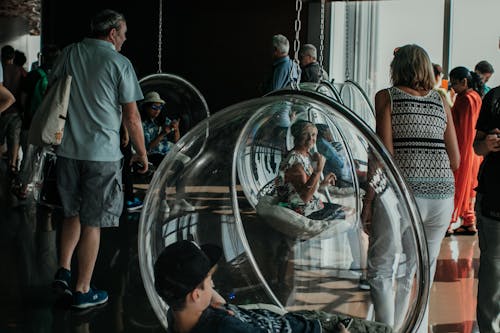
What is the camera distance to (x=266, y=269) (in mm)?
2703

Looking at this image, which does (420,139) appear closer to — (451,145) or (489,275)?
(451,145)

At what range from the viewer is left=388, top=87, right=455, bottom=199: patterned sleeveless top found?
328cm

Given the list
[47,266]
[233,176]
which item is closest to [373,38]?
[47,266]

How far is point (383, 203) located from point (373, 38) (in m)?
8.61

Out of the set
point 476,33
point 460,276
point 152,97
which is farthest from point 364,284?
A: point 476,33

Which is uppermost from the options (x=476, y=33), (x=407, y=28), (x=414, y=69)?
(x=407, y=28)

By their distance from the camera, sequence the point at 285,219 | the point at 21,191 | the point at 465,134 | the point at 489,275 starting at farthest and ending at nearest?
the point at 21,191 → the point at 465,134 → the point at 489,275 → the point at 285,219

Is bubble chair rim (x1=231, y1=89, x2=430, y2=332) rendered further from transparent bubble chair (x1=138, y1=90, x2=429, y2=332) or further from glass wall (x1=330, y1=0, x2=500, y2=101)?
glass wall (x1=330, y1=0, x2=500, y2=101)

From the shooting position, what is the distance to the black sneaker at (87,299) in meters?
4.20

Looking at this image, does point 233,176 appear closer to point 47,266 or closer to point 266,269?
point 266,269

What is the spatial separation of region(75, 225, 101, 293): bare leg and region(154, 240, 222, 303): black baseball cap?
5.79 ft

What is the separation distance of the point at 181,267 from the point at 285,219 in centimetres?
37

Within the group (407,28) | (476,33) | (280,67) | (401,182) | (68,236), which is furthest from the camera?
(407,28)

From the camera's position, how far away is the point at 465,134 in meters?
6.35
